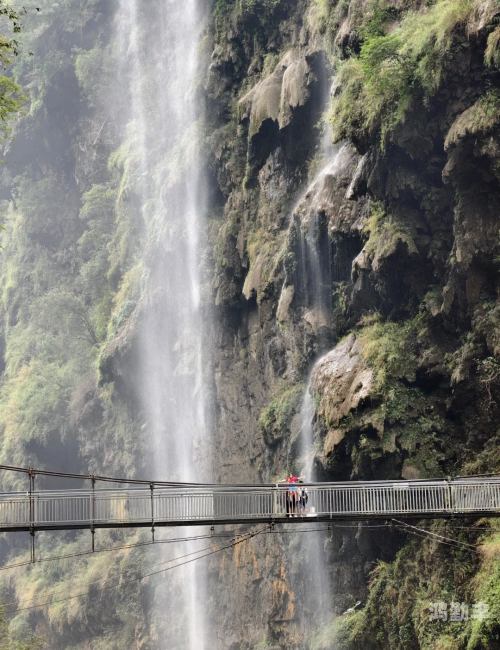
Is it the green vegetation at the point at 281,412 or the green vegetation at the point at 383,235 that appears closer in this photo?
the green vegetation at the point at 383,235

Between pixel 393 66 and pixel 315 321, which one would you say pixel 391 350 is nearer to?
pixel 315 321

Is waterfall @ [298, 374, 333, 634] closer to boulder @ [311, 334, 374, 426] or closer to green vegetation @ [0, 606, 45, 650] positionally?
Answer: boulder @ [311, 334, 374, 426]

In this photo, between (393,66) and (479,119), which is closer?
(479,119)

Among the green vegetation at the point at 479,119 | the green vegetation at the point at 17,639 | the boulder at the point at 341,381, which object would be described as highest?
the green vegetation at the point at 479,119

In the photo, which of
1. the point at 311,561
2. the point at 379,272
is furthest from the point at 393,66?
the point at 311,561

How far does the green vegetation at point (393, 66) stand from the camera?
2712 centimetres

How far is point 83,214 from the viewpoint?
2977 inches

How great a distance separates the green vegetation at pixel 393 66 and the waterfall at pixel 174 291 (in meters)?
20.3

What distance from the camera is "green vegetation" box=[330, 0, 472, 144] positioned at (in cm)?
2712

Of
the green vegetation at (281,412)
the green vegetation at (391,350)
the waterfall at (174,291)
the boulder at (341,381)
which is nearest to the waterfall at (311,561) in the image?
the green vegetation at (281,412)

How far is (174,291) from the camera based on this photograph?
5325 cm

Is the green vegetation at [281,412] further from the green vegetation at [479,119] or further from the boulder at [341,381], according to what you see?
the green vegetation at [479,119]

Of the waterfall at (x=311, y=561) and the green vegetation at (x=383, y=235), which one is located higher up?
the green vegetation at (x=383, y=235)

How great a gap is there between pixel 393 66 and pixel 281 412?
1487 cm
